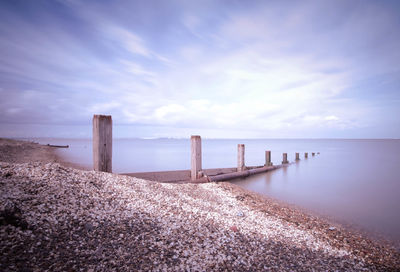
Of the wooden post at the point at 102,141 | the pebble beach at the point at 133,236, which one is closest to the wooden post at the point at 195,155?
the wooden post at the point at 102,141

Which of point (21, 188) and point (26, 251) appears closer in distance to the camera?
point (26, 251)

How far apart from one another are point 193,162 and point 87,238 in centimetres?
651

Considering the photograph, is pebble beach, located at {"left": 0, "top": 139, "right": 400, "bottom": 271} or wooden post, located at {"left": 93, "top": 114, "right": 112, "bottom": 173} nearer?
pebble beach, located at {"left": 0, "top": 139, "right": 400, "bottom": 271}

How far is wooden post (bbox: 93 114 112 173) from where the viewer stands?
6.27m

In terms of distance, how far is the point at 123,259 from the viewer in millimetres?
2611

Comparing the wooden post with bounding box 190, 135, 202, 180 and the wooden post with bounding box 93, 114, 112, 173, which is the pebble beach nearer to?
the wooden post with bounding box 93, 114, 112, 173

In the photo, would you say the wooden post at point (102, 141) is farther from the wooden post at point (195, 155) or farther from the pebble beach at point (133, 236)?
the wooden post at point (195, 155)

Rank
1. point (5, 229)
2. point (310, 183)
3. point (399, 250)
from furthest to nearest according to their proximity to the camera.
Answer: point (310, 183) → point (399, 250) → point (5, 229)

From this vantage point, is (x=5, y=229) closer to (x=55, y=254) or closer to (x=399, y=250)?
(x=55, y=254)

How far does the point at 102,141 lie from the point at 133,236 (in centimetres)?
405

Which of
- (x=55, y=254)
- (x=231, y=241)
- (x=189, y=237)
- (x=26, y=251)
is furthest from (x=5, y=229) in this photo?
(x=231, y=241)

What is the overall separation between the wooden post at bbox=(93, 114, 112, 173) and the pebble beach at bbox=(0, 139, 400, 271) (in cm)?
108

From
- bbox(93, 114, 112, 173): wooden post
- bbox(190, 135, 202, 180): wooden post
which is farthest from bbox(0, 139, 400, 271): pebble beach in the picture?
bbox(190, 135, 202, 180): wooden post

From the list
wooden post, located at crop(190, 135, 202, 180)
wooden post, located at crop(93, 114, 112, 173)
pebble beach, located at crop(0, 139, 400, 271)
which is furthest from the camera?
wooden post, located at crop(190, 135, 202, 180)
